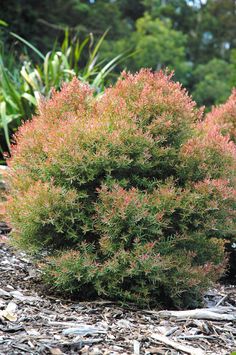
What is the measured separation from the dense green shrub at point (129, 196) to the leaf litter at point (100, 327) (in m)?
0.15

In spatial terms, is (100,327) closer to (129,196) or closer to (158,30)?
(129,196)

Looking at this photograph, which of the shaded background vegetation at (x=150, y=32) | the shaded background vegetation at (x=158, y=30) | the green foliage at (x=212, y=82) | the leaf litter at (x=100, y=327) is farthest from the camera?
the green foliage at (x=212, y=82)

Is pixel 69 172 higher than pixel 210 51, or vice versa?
pixel 69 172

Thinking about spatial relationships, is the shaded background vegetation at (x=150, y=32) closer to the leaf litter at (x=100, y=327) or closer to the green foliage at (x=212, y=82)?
the green foliage at (x=212, y=82)

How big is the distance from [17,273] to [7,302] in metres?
0.72

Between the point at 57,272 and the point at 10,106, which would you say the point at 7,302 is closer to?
the point at 57,272

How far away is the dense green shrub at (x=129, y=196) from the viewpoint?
10.6ft

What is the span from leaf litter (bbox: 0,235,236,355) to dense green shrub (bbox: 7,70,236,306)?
153mm

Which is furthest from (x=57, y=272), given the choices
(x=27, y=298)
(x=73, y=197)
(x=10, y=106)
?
(x=10, y=106)

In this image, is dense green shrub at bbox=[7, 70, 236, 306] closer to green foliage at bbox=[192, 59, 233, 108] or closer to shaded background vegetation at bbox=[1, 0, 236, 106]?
shaded background vegetation at bbox=[1, 0, 236, 106]

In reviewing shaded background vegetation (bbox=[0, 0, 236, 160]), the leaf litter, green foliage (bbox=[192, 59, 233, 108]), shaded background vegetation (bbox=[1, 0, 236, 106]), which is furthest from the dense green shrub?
green foliage (bbox=[192, 59, 233, 108])

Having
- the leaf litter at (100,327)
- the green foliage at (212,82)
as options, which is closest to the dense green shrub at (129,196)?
the leaf litter at (100,327)

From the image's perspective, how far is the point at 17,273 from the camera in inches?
156

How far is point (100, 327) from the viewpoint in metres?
2.92
